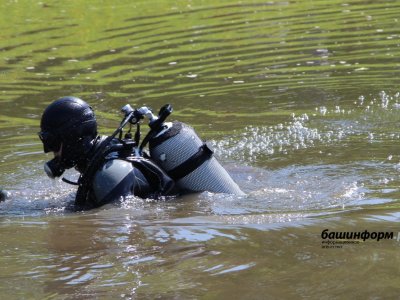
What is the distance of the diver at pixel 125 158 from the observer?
229 inches

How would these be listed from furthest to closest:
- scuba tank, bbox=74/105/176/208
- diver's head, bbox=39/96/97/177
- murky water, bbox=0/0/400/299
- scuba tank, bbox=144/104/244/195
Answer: scuba tank, bbox=144/104/244/195 < diver's head, bbox=39/96/97/177 < scuba tank, bbox=74/105/176/208 < murky water, bbox=0/0/400/299

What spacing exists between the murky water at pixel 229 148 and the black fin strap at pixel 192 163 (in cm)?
18

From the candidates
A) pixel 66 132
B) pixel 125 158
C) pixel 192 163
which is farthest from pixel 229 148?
pixel 66 132

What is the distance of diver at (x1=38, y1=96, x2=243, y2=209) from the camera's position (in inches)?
229

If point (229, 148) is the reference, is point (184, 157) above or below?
above

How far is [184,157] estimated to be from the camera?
6.07 metres

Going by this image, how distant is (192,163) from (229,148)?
2255 millimetres

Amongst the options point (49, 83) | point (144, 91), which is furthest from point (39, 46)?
point (144, 91)

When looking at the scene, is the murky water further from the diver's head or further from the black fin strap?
the diver's head

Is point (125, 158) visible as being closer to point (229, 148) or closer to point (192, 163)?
point (192, 163)

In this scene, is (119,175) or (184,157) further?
(184,157)

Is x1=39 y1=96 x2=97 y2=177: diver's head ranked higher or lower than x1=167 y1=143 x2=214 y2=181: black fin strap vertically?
higher

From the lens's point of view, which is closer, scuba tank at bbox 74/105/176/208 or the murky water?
the murky water

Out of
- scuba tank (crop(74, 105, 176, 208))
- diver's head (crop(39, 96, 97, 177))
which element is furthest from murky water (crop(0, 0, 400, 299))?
diver's head (crop(39, 96, 97, 177))
